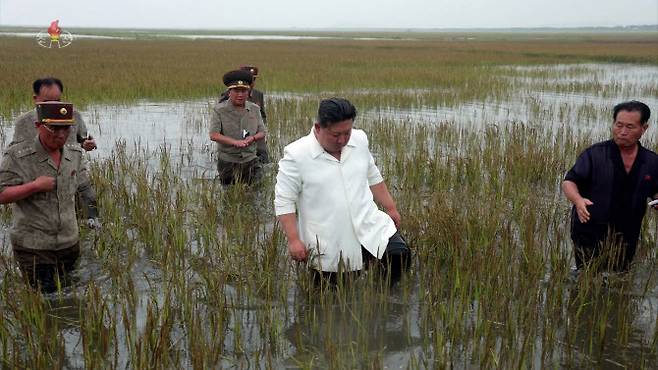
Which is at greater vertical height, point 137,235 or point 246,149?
point 246,149

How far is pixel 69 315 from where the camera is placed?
368 cm

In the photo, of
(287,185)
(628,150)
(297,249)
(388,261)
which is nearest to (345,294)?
(388,261)

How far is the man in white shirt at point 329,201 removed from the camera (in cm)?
319

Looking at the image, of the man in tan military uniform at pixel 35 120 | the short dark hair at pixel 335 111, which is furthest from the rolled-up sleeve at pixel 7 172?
the short dark hair at pixel 335 111

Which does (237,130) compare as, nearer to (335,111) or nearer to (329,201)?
(329,201)

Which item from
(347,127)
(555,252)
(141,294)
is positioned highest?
(347,127)

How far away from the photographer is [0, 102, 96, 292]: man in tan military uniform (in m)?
3.30

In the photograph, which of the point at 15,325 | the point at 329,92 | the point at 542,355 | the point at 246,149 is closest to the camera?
the point at 542,355

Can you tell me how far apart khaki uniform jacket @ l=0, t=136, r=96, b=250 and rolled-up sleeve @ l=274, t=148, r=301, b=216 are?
1.38 meters

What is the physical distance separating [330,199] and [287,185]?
252 millimetres

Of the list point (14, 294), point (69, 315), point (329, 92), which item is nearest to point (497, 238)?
point (69, 315)

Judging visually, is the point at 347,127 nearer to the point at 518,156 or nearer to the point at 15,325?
the point at 15,325

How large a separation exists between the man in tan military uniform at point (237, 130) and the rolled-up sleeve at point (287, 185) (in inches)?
106

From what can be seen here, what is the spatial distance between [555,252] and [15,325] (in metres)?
3.54
